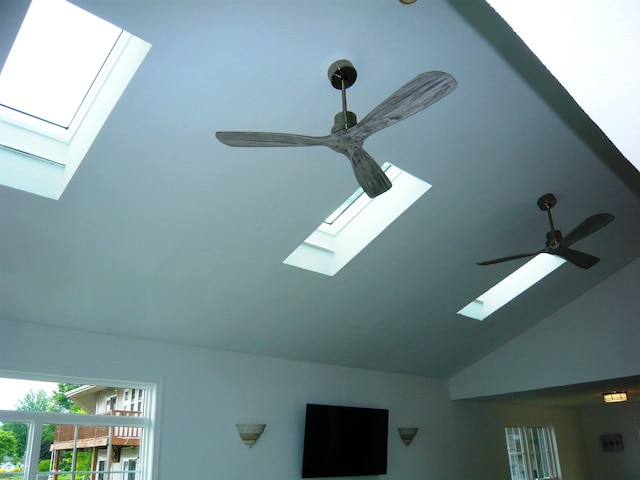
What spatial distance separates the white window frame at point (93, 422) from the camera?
4312 mm

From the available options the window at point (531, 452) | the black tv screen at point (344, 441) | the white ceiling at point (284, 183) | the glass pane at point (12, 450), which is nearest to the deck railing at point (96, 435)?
the glass pane at point (12, 450)

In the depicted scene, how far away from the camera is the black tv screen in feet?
19.7

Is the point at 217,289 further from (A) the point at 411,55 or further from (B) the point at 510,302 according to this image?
(B) the point at 510,302

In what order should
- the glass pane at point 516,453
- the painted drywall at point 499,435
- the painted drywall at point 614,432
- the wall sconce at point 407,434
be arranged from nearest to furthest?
the wall sconce at point 407,434, the painted drywall at point 499,435, the glass pane at point 516,453, the painted drywall at point 614,432

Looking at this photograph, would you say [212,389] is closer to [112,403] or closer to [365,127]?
[112,403]

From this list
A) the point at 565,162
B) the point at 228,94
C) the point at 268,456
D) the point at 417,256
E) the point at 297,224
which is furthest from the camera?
the point at 268,456

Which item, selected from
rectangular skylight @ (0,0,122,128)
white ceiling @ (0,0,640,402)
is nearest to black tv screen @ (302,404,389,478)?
white ceiling @ (0,0,640,402)

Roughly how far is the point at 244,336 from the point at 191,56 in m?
3.19

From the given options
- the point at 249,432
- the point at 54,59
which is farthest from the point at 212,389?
the point at 54,59

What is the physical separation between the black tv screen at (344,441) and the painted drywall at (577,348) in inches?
75.9

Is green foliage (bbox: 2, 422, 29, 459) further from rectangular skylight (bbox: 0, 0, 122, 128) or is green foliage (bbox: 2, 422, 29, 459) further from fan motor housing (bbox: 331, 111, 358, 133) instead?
fan motor housing (bbox: 331, 111, 358, 133)

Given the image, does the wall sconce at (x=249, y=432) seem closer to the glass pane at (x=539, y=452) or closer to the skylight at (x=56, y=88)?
the skylight at (x=56, y=88)

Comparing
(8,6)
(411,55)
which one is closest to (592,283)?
(411,55)

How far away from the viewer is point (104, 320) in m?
4.64
